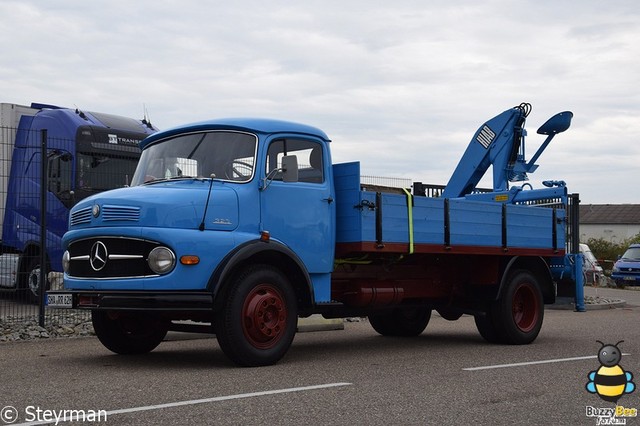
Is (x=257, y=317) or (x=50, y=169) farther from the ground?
(x=50, y=169)

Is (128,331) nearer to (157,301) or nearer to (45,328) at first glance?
(157,301)

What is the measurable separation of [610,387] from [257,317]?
11.0 ft

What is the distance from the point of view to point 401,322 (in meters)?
12.6

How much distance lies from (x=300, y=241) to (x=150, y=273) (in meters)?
1.79

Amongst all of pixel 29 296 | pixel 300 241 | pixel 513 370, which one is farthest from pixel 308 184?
pixel 29 296

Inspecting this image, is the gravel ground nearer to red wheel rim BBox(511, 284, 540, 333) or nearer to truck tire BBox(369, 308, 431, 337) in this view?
truck tire BBox(369, 308, 431, 337)

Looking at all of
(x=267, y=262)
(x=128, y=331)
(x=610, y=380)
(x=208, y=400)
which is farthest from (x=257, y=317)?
(x=610, y=380)

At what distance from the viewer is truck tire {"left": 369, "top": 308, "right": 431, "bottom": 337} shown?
12.6 m

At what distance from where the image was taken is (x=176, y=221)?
812 centimetres

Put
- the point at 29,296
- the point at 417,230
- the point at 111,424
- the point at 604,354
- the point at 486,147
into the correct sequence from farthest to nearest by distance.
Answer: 1. the point at 486,147
2. the point at 29,296
3. the point at 417,230
4. the point at 604,354
5. the point at 111,424

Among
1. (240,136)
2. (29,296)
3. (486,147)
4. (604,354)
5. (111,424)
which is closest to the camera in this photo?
(111,424)

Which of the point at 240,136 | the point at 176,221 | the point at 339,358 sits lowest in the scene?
the point at 339,358

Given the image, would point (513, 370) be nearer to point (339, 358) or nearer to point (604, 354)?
point (604, 354)

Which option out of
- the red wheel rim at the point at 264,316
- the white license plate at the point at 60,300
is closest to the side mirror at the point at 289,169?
the red wheel rim at the point at 264,316
